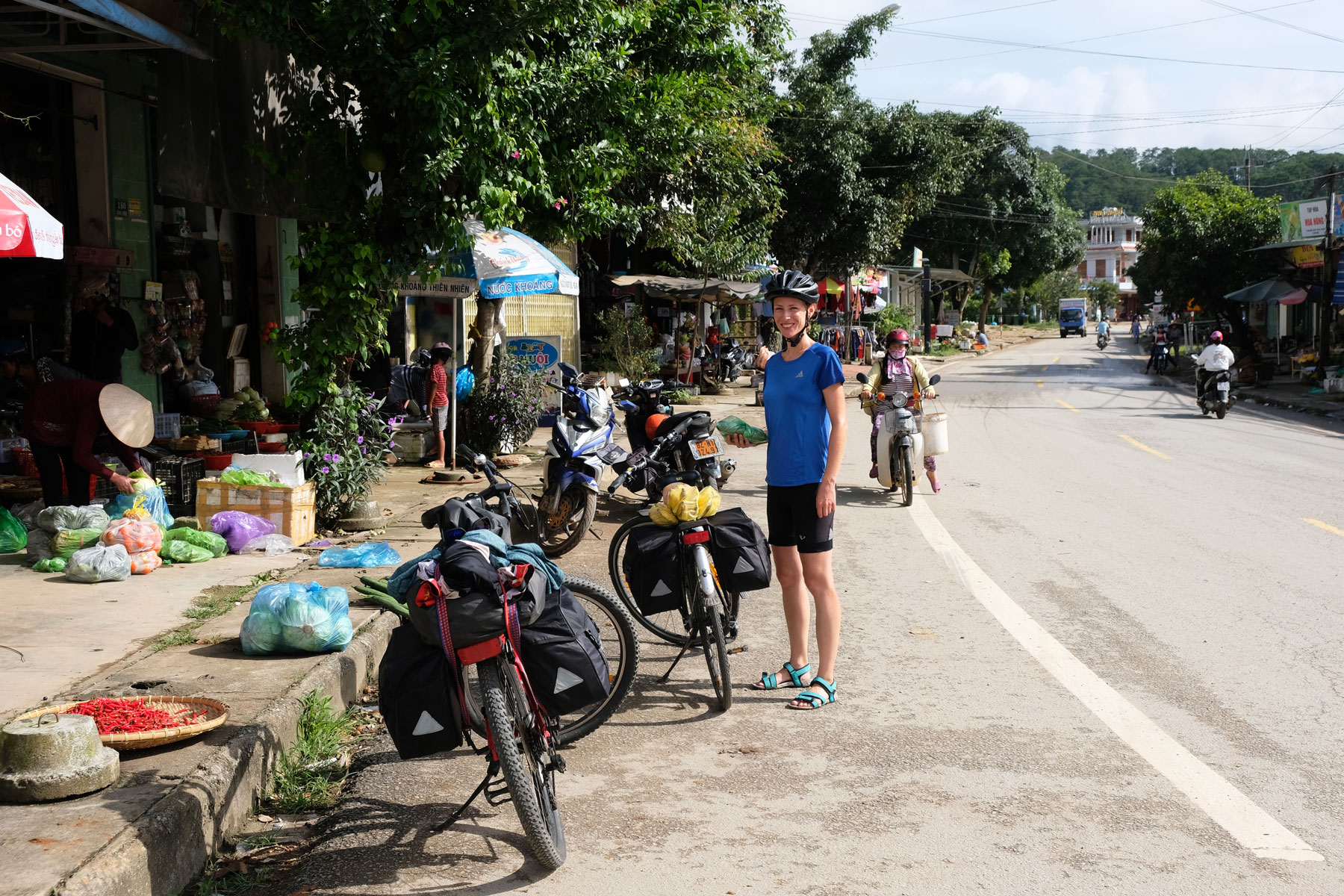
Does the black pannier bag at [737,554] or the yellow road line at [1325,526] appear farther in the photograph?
the yellow road line at [1325,526]

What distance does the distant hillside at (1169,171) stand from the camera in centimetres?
5725

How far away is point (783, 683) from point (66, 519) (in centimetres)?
522

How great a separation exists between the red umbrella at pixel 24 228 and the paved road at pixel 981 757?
2665 mm

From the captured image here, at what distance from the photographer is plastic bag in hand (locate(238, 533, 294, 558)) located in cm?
840

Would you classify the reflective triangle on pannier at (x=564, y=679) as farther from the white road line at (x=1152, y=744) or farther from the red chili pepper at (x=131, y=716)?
the white road line at (x=1152, y=744)

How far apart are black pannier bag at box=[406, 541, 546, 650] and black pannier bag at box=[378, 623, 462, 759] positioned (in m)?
0.09

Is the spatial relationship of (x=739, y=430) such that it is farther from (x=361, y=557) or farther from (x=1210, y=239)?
(x=1210, y=239)

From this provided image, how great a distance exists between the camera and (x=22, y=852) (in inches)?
136

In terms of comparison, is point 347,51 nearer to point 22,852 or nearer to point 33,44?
point 33,44

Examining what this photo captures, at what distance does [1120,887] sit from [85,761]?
349 cm

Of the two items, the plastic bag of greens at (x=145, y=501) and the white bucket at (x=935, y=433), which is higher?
the white bucket at (x=935, y=433)

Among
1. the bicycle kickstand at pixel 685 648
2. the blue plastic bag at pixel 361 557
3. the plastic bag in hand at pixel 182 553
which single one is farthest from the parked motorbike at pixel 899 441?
the plastic bag in hand at pixel 182 553

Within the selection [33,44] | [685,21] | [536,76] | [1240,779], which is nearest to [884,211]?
[685,21]

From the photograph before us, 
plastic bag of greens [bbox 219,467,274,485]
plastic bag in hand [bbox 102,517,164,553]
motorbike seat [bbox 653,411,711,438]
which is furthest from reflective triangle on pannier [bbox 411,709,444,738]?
plastic bag of greens [bbox 219,467,274,485]
